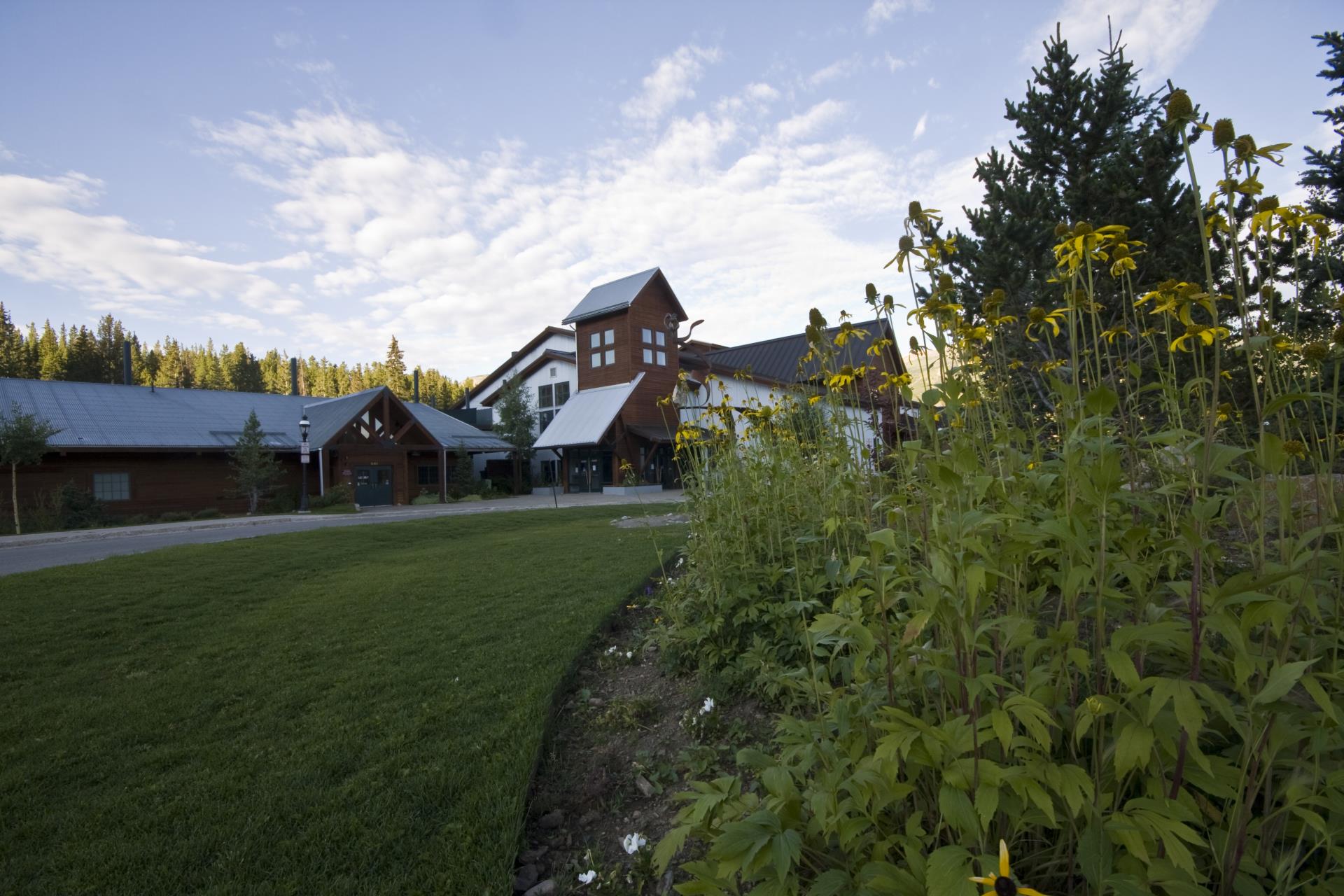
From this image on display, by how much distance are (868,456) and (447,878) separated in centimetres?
226

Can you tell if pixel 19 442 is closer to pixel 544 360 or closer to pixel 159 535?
pixel 159 535

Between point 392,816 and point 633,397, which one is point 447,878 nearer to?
point 392,816

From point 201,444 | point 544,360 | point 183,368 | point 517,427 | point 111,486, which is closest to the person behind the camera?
point 111,486

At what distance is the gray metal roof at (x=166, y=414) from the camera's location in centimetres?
1948

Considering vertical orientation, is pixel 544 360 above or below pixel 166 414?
above

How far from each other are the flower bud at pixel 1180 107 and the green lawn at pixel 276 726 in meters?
2.81

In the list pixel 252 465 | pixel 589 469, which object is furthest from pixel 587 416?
pixel 252 465

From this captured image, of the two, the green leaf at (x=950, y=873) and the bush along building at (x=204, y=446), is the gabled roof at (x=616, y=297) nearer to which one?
the bush along building at (x=204, y=446)

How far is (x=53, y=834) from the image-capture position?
2.40 metres

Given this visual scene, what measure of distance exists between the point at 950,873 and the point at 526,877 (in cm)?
161

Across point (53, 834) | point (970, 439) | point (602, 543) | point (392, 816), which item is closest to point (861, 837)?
point (970, 439)

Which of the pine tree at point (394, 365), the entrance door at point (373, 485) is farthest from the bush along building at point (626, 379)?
the pine tree at point (394, 365)

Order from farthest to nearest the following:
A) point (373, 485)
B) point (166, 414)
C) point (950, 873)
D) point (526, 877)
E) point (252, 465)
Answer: point (373, 485), point (166, 414), point (252, 465), point (526, 877), point (950, 873)

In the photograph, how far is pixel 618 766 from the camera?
291 cm
